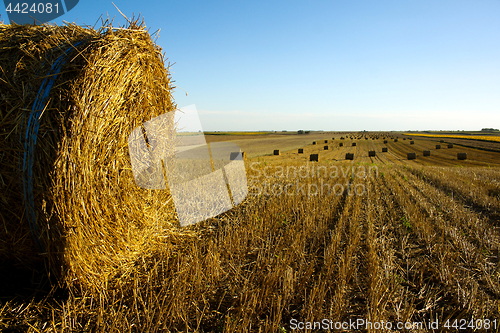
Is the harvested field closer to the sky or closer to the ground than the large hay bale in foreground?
closer to the ground

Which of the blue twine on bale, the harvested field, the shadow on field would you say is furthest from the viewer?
the shadow on field

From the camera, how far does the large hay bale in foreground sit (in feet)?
7.77

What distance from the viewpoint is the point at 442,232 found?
4.43 metres

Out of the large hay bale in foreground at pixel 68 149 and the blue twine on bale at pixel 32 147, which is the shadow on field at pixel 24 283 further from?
the blue twine on bale at pixel 32 147

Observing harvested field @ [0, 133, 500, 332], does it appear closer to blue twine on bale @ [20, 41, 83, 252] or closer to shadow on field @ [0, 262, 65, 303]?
shadow on field @ [0, 262, 65, 303]

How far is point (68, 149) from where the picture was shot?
2.40 metres

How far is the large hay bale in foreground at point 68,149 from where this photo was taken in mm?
2369

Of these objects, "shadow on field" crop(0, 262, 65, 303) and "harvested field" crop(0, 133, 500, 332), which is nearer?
"harvested field" crop(0, 133, 500, 332)

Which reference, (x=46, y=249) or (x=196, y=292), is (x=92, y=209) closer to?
(x=46, y=249)

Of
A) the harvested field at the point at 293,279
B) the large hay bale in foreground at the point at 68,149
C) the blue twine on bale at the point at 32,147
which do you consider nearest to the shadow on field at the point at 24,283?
the harvested field at the point at 293,279

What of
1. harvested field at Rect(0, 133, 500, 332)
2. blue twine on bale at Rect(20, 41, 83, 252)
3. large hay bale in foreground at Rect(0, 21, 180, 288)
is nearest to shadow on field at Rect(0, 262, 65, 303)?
harvested field at Rect(0, 133, 500, 332)

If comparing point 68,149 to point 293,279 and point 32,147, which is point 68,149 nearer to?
point 32,147

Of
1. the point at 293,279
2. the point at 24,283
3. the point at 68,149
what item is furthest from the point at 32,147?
the point at 293,279

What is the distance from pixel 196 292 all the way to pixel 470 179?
37.9 feet
